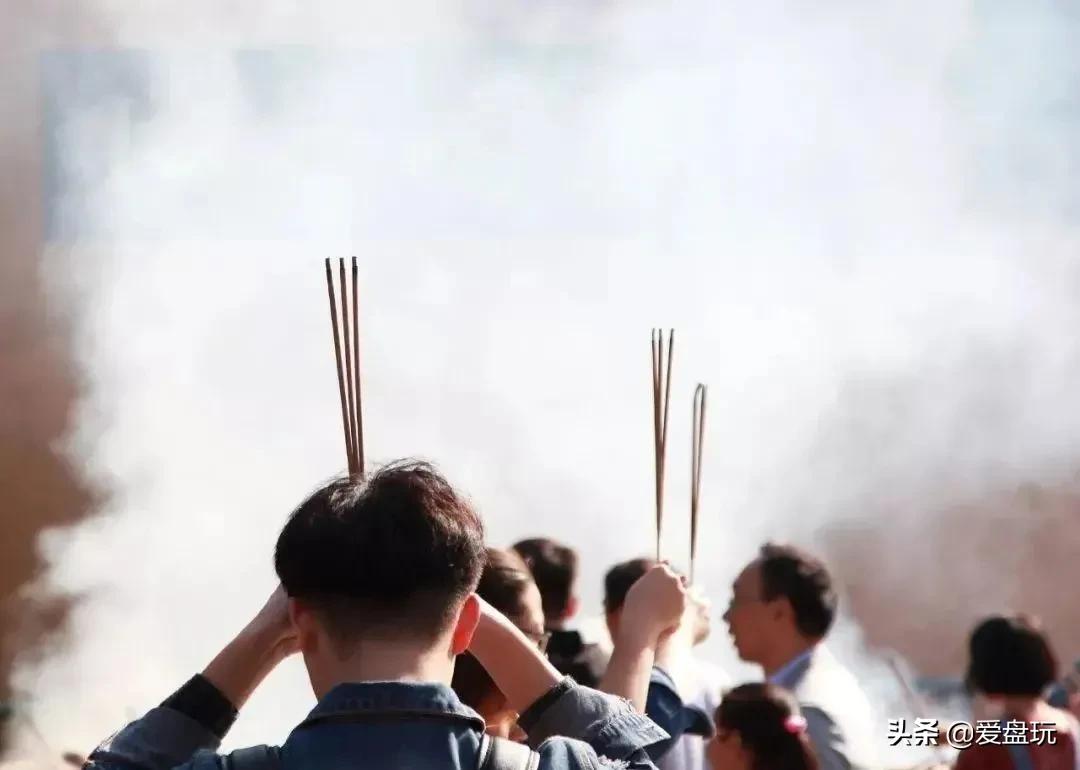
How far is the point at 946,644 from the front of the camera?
17.6ft

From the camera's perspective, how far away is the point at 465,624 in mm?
998

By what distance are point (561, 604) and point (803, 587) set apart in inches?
18.0

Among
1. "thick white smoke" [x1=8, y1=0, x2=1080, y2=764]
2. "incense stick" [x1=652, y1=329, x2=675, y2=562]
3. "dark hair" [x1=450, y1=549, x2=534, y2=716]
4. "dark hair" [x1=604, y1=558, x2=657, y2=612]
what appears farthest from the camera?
"thick white smoke" [x1=8, y1=0, x2=1080, y2=764]

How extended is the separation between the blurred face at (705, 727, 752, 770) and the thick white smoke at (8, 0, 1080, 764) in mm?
2843

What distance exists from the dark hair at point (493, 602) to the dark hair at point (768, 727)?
2.23 feet

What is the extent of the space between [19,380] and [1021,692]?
13.2 ft

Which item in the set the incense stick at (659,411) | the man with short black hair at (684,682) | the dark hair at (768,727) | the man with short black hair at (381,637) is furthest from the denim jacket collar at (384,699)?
the dark hair at (768,727)

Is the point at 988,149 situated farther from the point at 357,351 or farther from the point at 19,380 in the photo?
the point at 357,351

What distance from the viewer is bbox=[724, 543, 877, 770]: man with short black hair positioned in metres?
2.50

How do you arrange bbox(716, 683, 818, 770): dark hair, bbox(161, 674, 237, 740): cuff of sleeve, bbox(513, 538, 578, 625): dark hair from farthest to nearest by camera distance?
bbox(513, 538, 578, 625): dark hair → bbox(716, 683, 818, 770): dark hair → bbox(161, 674, 237, 740): cuff of sleeve

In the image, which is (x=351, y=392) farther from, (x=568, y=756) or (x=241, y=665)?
(x=568, y=756)

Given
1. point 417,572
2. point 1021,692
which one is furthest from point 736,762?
point 417,572

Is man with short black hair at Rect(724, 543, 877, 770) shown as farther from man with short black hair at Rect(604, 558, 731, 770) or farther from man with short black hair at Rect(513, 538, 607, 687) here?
man with short black hair at Rect(513, 538, 607, 687)

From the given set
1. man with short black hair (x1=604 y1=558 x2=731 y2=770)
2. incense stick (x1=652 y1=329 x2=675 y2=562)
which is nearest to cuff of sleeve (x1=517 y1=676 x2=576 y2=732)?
man with short black hair (x1=604 y1=558 x2=731 y2=770)
